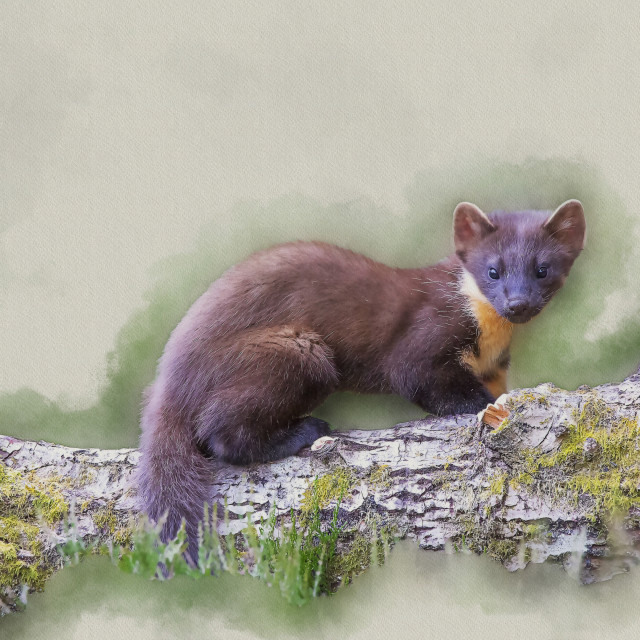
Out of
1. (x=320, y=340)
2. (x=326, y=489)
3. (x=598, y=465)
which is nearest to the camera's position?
(x=598, y=465)

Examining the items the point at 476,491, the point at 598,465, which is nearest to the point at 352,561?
the point at 476,491

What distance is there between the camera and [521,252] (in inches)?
111

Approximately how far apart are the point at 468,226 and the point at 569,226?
38 cm

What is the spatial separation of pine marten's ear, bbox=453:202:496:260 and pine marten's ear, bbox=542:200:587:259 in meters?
0.22

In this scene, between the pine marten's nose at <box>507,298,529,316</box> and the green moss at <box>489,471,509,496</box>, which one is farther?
the pine marten's nose at <box>507,298,529,316</box>

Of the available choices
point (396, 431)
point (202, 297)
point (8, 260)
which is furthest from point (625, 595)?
point (8, 260)

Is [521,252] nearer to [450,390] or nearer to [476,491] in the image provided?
[450,390]

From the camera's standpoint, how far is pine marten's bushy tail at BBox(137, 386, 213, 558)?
274cm

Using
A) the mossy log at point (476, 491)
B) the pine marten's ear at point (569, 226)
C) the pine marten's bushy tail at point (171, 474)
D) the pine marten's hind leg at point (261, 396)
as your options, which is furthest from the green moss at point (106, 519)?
the pine marten's ear at point (569, 226)

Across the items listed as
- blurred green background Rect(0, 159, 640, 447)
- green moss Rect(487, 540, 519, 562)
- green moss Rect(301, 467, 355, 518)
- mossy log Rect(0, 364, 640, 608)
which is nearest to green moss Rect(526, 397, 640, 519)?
mossy log Rect(0, 364, 640, 608)

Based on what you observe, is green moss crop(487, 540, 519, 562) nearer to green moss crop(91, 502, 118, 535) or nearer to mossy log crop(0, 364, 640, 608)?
mossy log crop(0, 364, 640, 608)

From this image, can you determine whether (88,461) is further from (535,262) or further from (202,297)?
(535,262)

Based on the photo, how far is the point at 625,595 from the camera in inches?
108

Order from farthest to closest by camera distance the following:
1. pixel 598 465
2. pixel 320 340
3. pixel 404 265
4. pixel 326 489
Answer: pixel 404 265 < pixel 320 340 < pixel 326 489 < pixel 598 465
